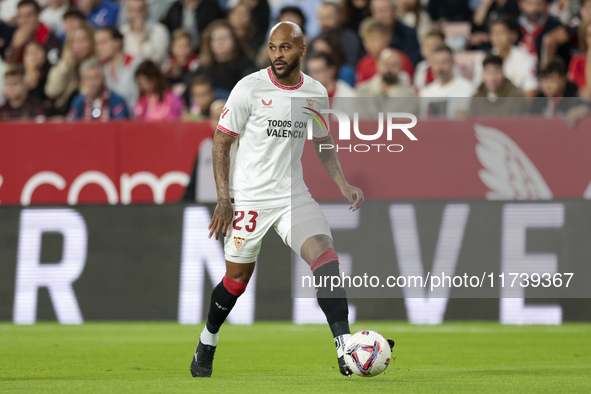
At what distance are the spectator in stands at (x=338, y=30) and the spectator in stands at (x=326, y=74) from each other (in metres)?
1.50

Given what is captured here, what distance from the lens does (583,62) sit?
36.9 ft

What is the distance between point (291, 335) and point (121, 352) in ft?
6.45

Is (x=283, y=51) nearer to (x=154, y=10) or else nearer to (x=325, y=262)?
(x=325, y=262)

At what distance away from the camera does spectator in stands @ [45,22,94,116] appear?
41.7 ft

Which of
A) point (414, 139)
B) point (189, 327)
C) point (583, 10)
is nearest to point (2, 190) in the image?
point (189, 327)

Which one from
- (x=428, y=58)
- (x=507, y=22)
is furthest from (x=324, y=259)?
(x=507, y=22)

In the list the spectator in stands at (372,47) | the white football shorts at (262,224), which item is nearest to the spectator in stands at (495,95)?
the spectator in stands at (372,47)

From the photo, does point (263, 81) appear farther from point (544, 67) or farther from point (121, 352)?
point (544, 67)

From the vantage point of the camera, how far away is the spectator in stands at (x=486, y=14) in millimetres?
12555

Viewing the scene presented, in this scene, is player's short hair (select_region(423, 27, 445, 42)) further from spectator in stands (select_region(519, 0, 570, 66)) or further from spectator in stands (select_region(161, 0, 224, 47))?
spectator in stands (select_region(161, 0, 224, 47))

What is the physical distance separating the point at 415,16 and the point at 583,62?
2.71 meters

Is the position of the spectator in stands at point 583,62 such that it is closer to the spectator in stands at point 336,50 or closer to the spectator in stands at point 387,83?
the spectator in stands at point 387,83

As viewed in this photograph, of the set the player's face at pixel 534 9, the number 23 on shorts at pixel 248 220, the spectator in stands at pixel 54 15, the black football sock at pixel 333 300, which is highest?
the player's face at pixel 534 9

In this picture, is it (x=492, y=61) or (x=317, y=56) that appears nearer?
(x=492, y=61)
